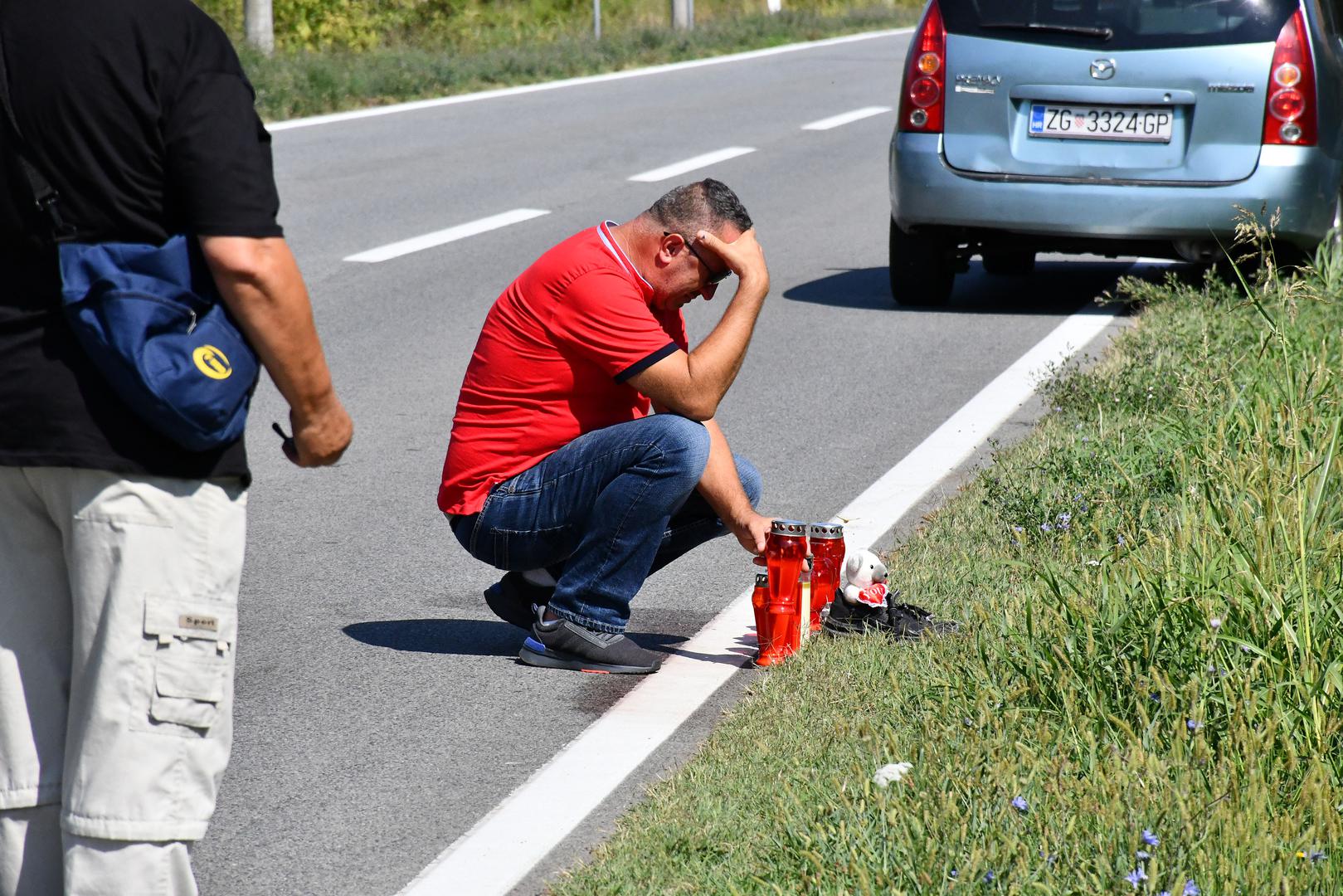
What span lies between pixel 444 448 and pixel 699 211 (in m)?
2.47

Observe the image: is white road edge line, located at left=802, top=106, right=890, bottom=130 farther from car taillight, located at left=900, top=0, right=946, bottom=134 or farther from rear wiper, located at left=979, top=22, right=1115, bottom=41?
rear wiper, located at left=979, top=22, right=1115, bottom=41

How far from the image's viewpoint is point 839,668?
3.97 metres

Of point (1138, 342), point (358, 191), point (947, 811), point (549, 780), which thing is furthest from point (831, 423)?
point (358, 191)

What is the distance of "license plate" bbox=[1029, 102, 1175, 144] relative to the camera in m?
8.02

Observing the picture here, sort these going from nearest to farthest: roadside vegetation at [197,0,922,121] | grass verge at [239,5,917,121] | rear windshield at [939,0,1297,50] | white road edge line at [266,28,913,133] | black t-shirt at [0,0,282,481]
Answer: black t-shirt at [0,0,282,481], rear windshield at [939,0,1297,50], white road edge line at [266,28,913,133], grass verge at [239,5,917,121], roadside vegetation at [197,0,922,121]

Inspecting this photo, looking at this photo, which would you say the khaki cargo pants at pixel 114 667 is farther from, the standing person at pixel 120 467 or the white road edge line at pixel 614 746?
the white road edge line at pixel 614 746

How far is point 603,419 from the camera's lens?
4312 mm

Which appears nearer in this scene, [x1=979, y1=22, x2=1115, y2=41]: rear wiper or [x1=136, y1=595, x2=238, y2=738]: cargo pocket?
[x1=136, y1=595, x2=238, y2=738]: cargo pocket

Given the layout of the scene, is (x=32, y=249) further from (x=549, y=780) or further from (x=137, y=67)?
(x=549, y=780)

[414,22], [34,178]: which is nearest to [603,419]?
[34,178]

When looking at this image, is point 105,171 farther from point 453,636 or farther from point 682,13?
point 682,13

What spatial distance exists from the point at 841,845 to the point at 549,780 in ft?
2.82

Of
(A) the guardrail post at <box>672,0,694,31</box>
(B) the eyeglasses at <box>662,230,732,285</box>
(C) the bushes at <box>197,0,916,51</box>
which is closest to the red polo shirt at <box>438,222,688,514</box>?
(B) the eyeglasses at <box>662,230,732,285</box>

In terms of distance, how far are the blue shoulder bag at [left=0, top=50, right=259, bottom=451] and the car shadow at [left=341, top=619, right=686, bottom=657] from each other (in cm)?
205
